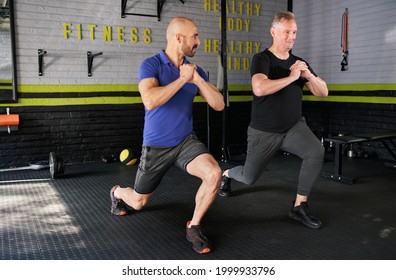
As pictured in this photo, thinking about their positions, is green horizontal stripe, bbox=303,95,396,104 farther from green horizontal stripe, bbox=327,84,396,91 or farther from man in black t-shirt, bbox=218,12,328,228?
man in black t-shirt, bbox=218,12,328,228

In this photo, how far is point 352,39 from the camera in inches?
220

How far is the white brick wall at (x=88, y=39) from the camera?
4789 mm

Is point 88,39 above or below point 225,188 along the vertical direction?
above

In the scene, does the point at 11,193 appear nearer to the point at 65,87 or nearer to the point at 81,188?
the point at 81,188

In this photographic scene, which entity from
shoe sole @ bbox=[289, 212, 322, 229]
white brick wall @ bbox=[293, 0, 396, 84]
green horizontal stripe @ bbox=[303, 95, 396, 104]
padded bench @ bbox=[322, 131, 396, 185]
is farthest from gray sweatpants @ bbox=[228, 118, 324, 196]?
white brick wall @ bbox=[293, 0, 396, 84]

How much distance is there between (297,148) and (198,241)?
3.13 feet

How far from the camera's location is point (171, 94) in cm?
218

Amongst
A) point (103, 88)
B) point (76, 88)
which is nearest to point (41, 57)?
point (76, 88)

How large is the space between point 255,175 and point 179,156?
31.3 inches

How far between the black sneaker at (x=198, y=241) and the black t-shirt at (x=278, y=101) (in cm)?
88

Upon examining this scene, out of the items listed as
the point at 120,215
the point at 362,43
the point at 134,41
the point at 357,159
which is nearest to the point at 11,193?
the point at 120,215

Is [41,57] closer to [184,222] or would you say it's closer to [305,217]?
[184,222]

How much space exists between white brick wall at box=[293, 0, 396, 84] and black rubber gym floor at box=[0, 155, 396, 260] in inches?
64.6
